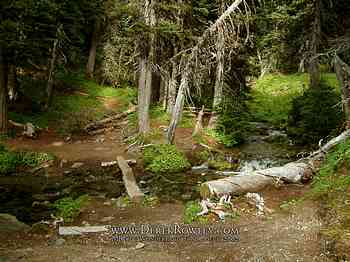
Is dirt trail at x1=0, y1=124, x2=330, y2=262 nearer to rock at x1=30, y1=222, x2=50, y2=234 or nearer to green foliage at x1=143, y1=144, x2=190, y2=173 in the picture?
rock at x1=30, y1=222, x2=50, y2=234

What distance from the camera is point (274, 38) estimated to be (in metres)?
26.6

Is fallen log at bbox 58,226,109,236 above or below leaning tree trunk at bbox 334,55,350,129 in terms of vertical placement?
below

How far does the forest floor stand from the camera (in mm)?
7547

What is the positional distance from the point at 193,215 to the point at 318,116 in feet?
36.1

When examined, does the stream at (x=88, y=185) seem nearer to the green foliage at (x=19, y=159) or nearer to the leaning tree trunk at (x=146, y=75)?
the green foliage at (x=19, y=159)

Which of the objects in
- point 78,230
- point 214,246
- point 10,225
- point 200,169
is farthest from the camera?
point 200,169

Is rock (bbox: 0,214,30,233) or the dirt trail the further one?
rock (bbox: 0,214,30,233)

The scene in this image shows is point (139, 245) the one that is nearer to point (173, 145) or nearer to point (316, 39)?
point (173, 145)

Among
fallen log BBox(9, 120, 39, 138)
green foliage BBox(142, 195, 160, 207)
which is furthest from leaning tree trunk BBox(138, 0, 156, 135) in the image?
green foliage BBox(142, 195, 160, 207)

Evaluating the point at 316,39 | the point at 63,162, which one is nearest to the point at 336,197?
the point at 63,162

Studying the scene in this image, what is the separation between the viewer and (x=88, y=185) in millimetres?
13938

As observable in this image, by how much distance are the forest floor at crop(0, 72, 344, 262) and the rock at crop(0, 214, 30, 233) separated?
267 mm

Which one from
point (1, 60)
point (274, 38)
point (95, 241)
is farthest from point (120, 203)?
point (274, 38)

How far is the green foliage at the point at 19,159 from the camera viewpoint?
16.1m
